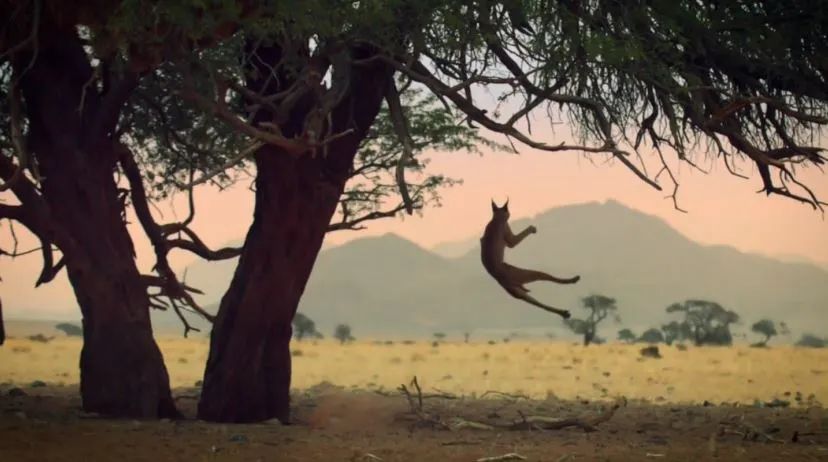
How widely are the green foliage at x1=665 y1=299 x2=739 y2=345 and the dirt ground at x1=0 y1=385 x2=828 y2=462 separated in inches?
1514

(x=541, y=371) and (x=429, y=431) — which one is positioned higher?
(x=541, y=371)

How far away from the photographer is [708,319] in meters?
53.8

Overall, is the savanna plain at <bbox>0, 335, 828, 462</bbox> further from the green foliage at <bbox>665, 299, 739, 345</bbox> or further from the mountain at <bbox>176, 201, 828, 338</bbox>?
the mountain at <bbox>176, 201, 828, 338</bbox>

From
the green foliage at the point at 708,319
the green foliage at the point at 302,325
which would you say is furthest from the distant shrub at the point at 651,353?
the green foliage at the point at 302,325

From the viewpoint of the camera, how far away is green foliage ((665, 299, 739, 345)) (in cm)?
5194

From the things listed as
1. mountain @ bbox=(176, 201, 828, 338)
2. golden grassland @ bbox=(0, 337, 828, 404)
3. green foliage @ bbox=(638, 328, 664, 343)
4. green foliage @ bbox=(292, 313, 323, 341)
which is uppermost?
mountain @ bbox=(176, 201, 828, 338)

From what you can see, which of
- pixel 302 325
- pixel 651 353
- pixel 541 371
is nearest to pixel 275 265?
pixel 541 371

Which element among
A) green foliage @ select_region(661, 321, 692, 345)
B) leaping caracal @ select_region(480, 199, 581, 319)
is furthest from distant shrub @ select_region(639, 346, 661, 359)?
leaping caracal @ select_region(480, 199, 581, 319)

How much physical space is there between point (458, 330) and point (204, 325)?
3915 cm

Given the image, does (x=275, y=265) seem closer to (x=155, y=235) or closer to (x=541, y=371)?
(x=155, y=235)

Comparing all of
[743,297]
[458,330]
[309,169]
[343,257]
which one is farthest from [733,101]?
[343,257]

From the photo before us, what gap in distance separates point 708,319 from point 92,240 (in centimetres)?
4487

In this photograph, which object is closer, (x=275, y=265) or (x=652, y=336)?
(x=275, y=265)

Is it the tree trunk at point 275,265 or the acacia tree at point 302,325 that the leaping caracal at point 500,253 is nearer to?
the tree trunk at point 275,265
